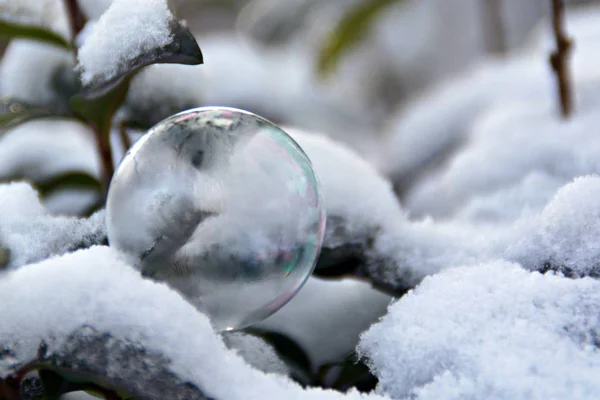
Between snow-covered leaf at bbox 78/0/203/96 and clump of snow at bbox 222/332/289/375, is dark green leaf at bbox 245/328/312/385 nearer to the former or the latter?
clump of snow at bbox 222/332/289/375

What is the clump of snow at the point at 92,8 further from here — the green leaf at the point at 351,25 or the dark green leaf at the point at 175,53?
the green leaf at the point at 351,25

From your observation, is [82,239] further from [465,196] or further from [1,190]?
[465,196]

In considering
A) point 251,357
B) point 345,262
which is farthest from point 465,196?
point 251,357

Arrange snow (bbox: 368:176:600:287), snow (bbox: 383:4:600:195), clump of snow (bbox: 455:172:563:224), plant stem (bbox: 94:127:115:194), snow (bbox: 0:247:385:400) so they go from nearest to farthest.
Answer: snow (bbox: 0:247:385:400)
snow (bbox: 368:176:600:287)
plant stem (bbox: 94:127:115:194)
clump of snow (bbox: 455:172:563:224)
snow (bbox: 383:4:600:195)

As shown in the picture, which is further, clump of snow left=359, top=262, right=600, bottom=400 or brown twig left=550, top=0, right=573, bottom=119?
brown twig left=550, top=0, right=573, bottom=119

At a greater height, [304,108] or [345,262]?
[345,262]

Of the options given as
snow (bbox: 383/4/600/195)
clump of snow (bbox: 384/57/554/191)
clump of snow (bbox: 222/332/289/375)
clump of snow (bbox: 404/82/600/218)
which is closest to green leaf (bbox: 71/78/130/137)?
clump of snow (bbox: 222/332/289/375)

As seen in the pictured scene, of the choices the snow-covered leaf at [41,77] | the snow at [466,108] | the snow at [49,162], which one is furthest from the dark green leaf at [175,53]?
the snow at [466,108]
